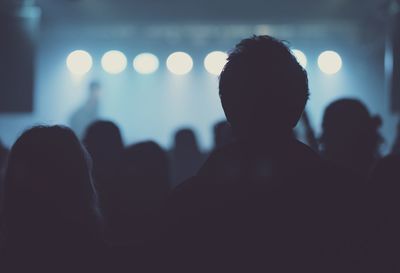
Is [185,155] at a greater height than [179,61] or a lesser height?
lesser

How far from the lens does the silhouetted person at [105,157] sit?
9.58 ft

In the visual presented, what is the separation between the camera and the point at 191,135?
14.9ft

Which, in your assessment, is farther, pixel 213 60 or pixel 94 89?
pixel 213 60

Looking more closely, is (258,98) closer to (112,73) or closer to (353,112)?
(353,112)

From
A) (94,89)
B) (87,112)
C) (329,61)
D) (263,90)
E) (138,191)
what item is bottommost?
(138,191)

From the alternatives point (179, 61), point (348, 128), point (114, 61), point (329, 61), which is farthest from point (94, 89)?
point (348, 128)

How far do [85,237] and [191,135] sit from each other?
2.82m

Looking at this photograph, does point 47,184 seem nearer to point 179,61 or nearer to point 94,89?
point 94,89

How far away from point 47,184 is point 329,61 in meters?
8.89

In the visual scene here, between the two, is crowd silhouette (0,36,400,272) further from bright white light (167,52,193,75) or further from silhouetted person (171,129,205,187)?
bright white light (167,52,193,75)

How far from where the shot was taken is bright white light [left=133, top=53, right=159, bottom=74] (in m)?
10.2

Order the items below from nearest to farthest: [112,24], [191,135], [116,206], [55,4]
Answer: [116,206], [191,135], [55,4], [112,24]

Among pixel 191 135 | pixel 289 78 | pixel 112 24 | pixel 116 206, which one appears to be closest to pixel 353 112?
pixel 116 206

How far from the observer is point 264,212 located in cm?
115
